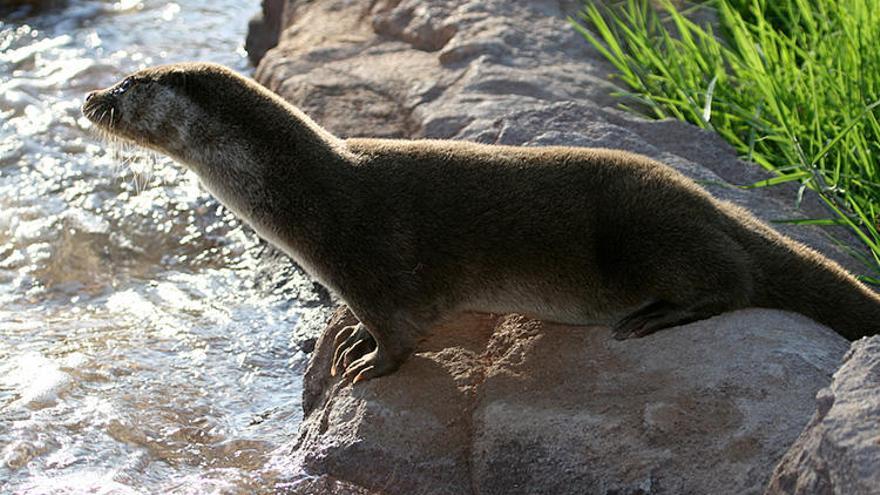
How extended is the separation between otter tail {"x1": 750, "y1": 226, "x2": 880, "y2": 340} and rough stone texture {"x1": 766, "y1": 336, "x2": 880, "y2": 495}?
3.20ft

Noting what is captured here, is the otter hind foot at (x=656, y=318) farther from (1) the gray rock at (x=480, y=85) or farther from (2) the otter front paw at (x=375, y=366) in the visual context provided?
(1) the gray rock at (x=480, y=85)

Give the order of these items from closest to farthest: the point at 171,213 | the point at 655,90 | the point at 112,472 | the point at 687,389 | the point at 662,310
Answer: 1. the point at 687,389
2. the point at 662,310
3. the point at 112,472
4. the point at 655,90
5. the point at 171,213

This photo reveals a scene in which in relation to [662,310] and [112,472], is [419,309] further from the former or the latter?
[112,472]

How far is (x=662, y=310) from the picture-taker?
3.45 meters

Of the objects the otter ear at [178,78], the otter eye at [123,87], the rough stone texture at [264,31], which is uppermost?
the otter ear at [178,78]

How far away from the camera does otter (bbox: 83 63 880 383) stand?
3430 millimetres

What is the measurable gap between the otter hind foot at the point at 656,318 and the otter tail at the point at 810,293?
0.69 ft

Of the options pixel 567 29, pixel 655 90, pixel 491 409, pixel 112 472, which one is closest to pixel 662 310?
pixel 491 409

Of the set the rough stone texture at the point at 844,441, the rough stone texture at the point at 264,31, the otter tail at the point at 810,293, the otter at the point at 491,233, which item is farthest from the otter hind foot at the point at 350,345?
the rough stone texture at the point at 264,31

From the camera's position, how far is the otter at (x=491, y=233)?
343 cm

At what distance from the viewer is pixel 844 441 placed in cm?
225

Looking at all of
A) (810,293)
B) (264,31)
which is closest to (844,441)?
(810,293)

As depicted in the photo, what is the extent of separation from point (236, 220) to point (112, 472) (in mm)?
2066

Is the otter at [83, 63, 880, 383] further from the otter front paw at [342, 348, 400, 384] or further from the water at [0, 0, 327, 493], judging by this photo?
the water at [0, 0, 327, 493]
